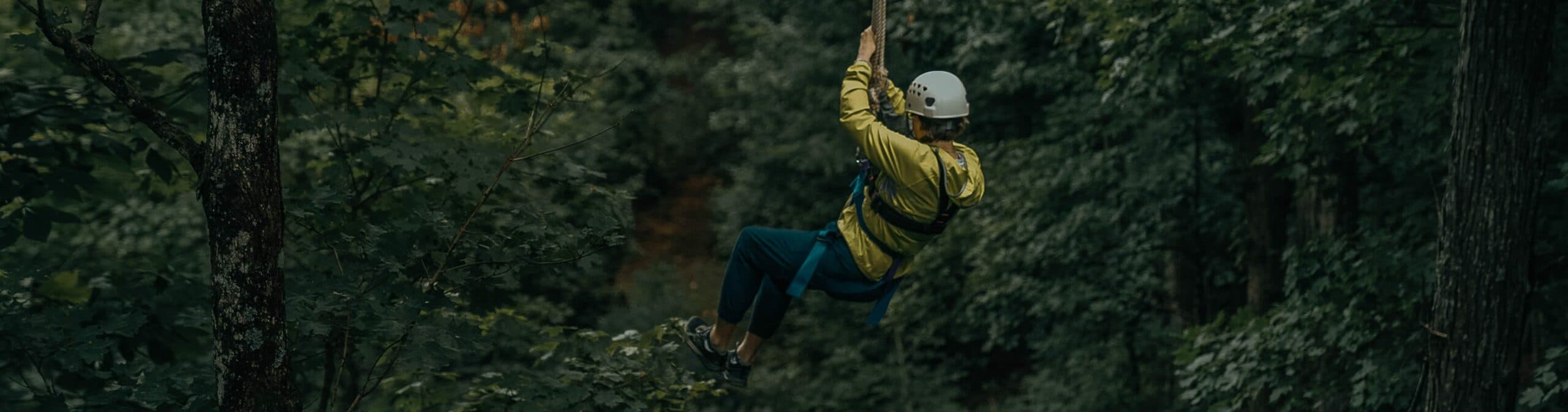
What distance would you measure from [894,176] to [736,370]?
1281 millimetres

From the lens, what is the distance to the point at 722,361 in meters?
5.77

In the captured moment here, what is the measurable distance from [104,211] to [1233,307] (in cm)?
1074

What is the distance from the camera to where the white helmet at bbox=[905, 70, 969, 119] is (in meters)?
4.95

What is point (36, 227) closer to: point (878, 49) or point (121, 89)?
point (121, 89)

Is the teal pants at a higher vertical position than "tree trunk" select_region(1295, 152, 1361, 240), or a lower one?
lower

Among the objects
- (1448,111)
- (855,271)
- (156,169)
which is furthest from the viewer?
(1448,111)

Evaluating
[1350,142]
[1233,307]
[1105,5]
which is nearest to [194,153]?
[1105,5]

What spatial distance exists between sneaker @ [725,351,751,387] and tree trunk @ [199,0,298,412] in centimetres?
214

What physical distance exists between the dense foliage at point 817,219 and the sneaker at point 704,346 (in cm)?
21

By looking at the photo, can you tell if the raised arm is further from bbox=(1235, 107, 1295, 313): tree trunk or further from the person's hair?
bbox=(1235, 107, 1295, 313): tree trunk

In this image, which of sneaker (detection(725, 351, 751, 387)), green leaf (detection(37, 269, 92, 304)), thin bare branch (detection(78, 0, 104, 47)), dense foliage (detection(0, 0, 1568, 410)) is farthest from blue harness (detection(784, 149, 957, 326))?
green leaf (detection(37, 269, 92, 304))

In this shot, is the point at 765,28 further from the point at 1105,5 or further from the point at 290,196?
the point at 290,196

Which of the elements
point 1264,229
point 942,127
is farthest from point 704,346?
point 1264,229

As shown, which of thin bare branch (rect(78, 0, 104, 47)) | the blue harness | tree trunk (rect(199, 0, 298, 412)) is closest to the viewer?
tree trunk (rect(199, 0, 298, 412))
